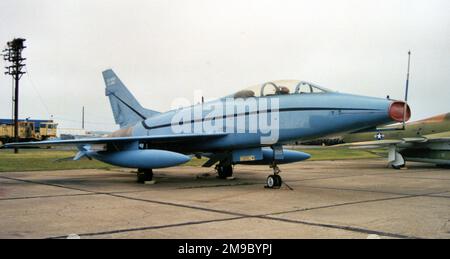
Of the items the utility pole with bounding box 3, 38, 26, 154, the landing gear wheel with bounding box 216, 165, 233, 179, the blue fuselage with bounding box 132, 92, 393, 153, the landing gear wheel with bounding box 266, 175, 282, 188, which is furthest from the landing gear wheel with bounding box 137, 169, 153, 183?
the utility pole with bounding box 3, 38, 26, 154

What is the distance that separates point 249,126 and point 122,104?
6.94m

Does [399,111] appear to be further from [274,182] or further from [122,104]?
[122,104]

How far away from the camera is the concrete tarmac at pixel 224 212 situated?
5051 mm

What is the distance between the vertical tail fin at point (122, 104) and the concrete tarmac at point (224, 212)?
17.3ft

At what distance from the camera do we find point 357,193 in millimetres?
9336

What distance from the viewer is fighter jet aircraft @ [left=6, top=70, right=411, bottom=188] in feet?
29.1

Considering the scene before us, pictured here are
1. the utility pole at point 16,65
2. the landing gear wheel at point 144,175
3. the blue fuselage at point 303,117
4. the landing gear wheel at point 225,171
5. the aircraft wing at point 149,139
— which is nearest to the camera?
the blue fuselage at point 303,117

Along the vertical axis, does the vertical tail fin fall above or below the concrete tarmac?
above

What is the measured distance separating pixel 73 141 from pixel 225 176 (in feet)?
14.5

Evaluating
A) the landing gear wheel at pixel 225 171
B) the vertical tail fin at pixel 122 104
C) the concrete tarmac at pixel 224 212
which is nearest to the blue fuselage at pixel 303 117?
the concrete tarmac at pixel 224 212

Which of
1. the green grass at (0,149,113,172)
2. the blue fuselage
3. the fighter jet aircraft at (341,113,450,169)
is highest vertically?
the blue fuselage

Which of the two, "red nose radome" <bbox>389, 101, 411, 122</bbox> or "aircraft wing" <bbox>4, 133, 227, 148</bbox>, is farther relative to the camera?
"aircraft wing" <bbox>4, 133, 227, 148</bbox>

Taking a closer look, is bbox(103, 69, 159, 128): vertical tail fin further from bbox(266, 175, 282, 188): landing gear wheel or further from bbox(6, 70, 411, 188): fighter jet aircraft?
bbox(266, 175, 282, 188): landing gear wheel

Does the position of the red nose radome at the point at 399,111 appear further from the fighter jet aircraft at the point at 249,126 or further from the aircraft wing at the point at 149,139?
the aircraft wing at the point at 149,139
